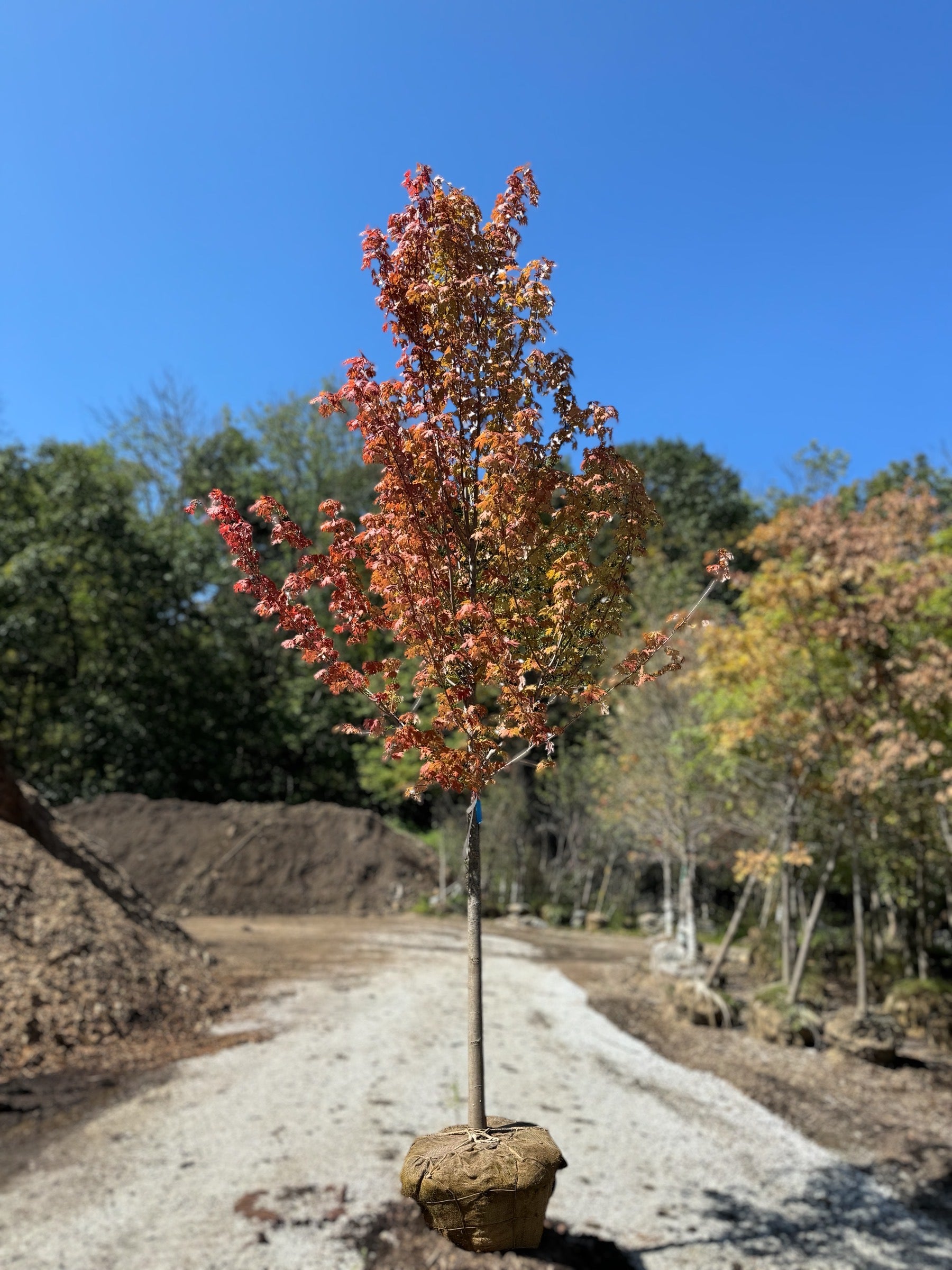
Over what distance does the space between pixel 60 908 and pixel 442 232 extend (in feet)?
30.8

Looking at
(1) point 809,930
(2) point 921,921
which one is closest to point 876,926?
(2) point 921,921

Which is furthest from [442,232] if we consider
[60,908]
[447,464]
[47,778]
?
[47,778]

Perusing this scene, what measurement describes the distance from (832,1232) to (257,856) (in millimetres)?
18329

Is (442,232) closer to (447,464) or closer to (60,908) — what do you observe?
(447,464)

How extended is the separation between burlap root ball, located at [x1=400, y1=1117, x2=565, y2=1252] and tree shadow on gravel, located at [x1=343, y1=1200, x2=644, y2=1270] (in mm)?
3032

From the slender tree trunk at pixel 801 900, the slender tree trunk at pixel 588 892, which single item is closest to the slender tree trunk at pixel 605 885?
the slender tree trunk at pixel 588 892

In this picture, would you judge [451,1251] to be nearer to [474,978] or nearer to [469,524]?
[474,978]

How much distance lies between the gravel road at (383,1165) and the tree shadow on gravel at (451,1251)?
111 millimetres

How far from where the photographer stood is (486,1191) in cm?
197

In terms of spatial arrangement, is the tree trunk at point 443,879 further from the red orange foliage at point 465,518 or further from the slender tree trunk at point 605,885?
the red orange foliage at point 465,518

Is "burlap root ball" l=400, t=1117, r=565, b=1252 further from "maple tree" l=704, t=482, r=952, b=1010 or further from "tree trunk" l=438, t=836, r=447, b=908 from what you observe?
"tree trunk" l=438, t=836, r=447, b=908

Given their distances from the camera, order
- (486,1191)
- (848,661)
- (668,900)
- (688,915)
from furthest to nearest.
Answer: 1. (668,900)
2. (688,915)
3. (848,661)
4. (486,1191)

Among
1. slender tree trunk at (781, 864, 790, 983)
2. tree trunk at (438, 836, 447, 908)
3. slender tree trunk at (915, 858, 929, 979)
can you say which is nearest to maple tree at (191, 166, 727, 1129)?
slender tree trunk at (781, 864, 790, 983)

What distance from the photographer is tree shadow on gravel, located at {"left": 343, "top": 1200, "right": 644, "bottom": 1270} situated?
4.59m
